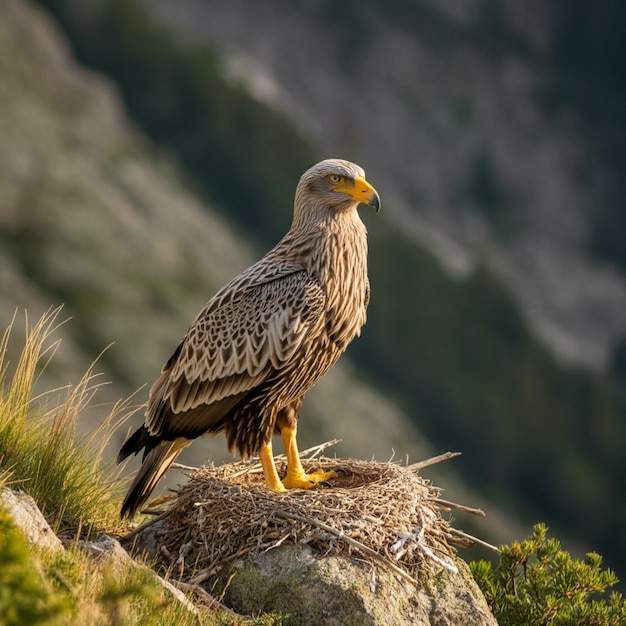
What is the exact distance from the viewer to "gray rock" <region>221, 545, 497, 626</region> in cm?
549

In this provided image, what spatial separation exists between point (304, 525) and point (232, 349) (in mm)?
1336

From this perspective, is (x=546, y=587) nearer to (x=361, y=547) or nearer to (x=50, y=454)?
(x=361, y=547)

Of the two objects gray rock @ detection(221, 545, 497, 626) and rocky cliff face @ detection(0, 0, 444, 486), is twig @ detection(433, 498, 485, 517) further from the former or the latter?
rocky cliff face @ detection(0, 0, 444, 486)

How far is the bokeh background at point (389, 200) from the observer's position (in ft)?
116

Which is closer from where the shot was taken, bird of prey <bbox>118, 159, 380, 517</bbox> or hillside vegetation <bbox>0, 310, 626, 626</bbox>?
hillside vegetation <bbox>0, 310, 626, 626</bbox>

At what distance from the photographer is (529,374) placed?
50.9 m

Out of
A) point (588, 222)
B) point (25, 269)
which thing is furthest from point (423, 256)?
point (25, 269)

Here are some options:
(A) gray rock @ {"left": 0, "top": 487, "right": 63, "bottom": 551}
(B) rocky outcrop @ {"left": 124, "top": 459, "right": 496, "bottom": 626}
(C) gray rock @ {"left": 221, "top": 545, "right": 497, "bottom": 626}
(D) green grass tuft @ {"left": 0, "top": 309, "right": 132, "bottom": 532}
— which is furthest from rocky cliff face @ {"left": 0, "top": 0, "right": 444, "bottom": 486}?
(A) gray rock @ {"left": 0, "top": 487, "right": 63, "bottom": 551}

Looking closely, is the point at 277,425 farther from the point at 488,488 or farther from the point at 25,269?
the point at 488,488

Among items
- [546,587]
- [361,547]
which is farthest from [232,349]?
[546,587]

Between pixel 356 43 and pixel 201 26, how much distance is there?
9710 mm

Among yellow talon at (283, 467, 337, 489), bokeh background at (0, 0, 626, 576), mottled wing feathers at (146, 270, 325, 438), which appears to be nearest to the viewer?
mottled wing feathers at (146, 270, 325, 438)

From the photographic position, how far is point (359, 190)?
664 cm

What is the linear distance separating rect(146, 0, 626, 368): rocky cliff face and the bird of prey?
48898mm
